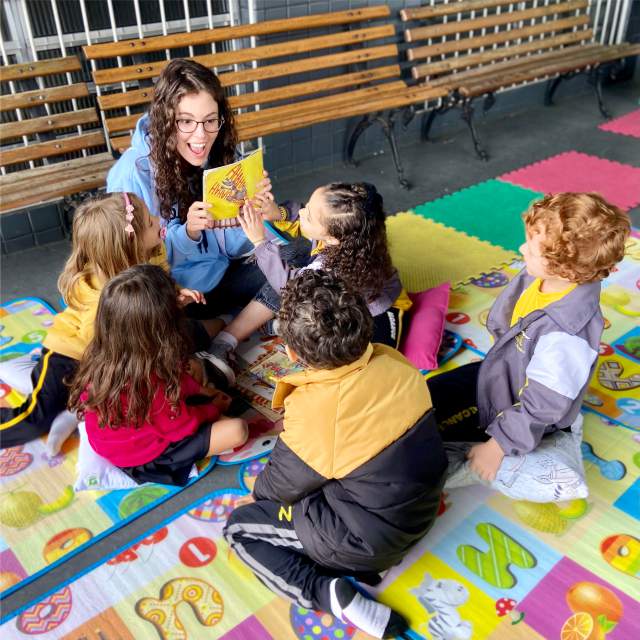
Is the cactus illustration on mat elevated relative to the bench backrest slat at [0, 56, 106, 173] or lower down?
lower down

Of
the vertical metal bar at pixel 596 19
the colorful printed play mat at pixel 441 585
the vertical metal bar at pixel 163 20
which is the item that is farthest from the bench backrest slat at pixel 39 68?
the vertical metal bar at pixel 596 19

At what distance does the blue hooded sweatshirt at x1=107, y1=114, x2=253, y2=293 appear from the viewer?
111 inches

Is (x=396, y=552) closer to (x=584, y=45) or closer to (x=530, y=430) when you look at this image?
(x=530, y=430)

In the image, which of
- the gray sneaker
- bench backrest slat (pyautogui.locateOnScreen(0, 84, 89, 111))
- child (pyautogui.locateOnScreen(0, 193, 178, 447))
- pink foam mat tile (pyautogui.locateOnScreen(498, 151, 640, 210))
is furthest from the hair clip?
pink foam mat tile (pyautogui.locateOnScreen(498, 151, 640, 210))

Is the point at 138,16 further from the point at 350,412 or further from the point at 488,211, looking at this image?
the point at 350,412

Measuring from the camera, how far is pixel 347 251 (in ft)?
8.10

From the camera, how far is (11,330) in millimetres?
3150

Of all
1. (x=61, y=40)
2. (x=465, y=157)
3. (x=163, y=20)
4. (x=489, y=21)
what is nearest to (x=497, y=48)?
(x=489, y=21)

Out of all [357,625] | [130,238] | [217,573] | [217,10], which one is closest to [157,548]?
[217,573]

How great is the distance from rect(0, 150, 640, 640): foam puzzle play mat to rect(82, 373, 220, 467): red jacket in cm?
14

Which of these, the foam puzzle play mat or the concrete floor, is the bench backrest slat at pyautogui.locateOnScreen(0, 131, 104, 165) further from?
the foam puzzle play mat

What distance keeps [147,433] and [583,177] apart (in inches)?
145

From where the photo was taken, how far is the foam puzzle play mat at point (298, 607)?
1865 mm

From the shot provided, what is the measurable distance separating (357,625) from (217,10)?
3.85 metres
